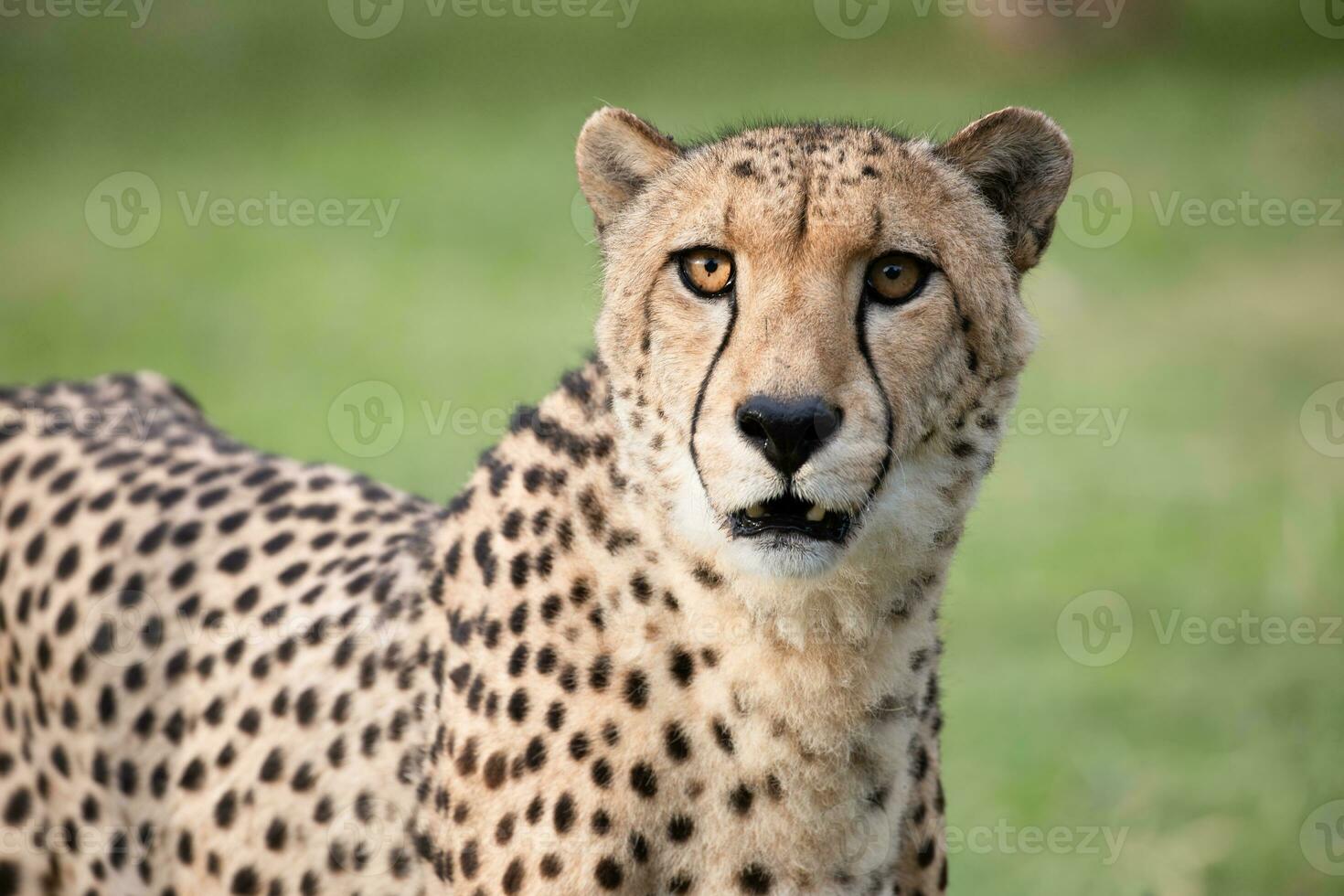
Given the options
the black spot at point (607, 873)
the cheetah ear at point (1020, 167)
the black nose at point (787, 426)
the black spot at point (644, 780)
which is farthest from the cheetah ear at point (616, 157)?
the black spot at point (607, 873)

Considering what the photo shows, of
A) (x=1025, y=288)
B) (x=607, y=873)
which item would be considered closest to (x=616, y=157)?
(x=607, y=873)

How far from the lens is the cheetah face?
175 centimetres

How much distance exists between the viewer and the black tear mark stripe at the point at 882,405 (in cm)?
181

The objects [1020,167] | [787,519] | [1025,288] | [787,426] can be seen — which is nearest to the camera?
[787,426]

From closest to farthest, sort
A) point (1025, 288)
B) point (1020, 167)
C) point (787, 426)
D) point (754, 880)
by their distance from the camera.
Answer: point (787, 426), point (754, 880), point (1020, 167), point (1025, 288)

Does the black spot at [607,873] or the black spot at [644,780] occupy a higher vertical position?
the black spot at [644,780]

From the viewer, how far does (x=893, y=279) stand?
188 centimetres

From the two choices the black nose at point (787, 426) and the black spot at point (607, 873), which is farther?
the black spot at point (607, 873)

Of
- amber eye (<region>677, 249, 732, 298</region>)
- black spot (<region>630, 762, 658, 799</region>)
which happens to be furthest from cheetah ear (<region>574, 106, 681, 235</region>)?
black spot (<region>630, 762, 658, 799</region>)

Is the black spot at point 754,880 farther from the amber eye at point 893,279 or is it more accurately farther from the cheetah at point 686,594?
the amber eye at point 893,279

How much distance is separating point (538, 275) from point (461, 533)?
17.9 ft

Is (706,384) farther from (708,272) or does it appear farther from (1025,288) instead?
(1025,288)

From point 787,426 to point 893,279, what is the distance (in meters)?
0.30

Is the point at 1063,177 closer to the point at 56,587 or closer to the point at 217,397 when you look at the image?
the point at 56,587
